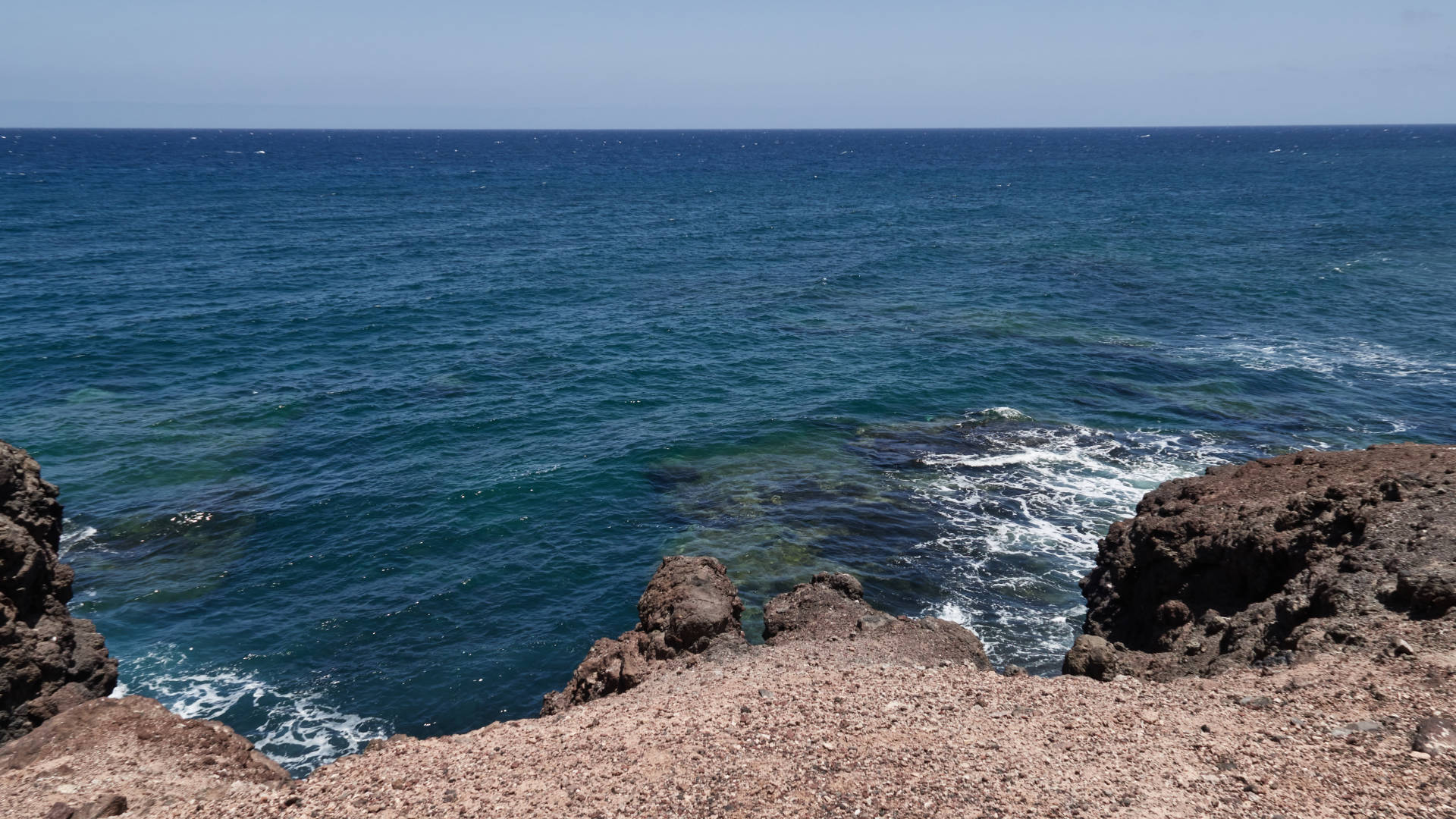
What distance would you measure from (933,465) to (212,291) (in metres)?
51.7

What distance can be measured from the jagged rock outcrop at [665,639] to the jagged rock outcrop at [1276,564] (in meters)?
7.63

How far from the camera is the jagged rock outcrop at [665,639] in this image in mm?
19984

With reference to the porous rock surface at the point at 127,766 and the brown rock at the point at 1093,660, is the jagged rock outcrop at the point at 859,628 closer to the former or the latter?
the brown rock at the point at 1093,660

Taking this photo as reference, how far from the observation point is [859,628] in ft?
67.6

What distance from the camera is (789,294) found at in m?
65.6

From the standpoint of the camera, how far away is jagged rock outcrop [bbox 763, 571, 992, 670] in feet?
63.7

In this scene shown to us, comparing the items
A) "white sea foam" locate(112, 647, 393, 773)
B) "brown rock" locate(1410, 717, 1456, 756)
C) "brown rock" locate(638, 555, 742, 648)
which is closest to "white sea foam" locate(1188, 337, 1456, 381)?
"brown rock" locate(638, 555, 742, 648)

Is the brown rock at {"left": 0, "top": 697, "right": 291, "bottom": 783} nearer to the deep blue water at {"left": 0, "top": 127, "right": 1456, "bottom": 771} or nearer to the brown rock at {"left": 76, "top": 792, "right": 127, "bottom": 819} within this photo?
the brown rock at {"left": 76, "top": 792, "right": 127, "bottom": 819}

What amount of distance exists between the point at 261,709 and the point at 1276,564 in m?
24.4

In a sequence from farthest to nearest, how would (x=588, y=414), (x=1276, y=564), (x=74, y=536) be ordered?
1. (x=588, y=414)
2. (x=74, y=536)
3. (x=1276, y=564)

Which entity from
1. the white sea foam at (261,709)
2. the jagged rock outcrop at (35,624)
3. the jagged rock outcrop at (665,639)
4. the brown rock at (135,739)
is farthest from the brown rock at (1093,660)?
the jagged rock outcrop at (35,624)

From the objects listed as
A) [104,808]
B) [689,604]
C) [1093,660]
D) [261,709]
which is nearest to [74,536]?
[261,709]

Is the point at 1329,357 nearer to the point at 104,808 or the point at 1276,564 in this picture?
the point at 1276,564

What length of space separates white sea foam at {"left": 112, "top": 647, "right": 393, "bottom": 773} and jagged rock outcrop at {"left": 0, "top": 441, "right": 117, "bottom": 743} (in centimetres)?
412
